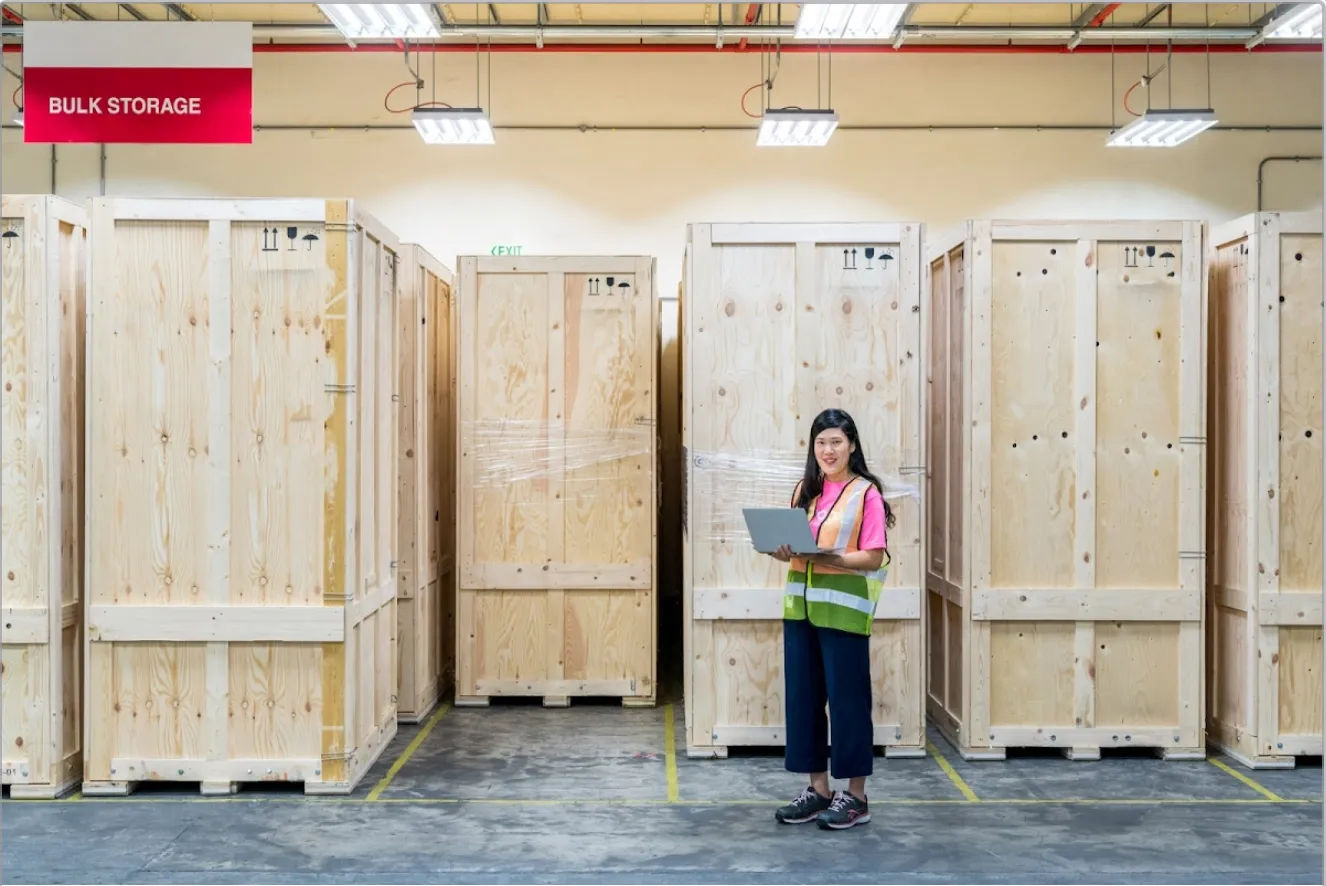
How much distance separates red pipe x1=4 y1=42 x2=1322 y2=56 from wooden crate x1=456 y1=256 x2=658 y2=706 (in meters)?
3.70

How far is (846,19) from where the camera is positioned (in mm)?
6082

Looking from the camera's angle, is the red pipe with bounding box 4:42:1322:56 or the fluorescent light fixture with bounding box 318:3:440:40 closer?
the fluorescent light fixture with bounding box 318:3:440:40

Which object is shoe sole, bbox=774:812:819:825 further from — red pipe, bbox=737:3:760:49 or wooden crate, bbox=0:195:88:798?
red pipe, bbox=737:3:760:49

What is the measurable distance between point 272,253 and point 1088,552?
5.14 m

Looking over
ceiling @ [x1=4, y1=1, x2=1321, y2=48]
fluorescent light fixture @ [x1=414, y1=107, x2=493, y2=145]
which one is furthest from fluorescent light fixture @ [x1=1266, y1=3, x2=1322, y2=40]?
fluorescent light fixture @ [x1=414, y1=107, x2=493, y2=145]

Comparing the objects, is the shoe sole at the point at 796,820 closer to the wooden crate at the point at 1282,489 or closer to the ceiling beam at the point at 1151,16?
the wooden crate at the point at 1282,489

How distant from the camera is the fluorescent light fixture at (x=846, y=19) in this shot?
594 cm

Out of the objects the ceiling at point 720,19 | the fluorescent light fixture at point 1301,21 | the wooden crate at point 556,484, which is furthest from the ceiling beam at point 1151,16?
the wooden crate at point 556,484

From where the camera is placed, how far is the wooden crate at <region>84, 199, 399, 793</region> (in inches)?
206

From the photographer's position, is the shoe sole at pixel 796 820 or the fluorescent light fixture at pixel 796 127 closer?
the shoe sole at pixel 796 820

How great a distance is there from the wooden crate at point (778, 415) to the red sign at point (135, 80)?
2.89 meters

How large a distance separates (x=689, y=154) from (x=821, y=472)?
5.65 m

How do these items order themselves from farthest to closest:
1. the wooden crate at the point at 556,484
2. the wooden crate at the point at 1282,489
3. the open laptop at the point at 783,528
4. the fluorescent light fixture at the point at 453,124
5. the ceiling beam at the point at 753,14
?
the ceiling beam at the point at 753,14
the fluorescent light fixture at the point at 453,124
the wooden crate at the point at 556,484
the wooden crate at the point at 1282,489
the open laptop at the point at 783,528

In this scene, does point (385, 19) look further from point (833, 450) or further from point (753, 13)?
point (833, 450)
